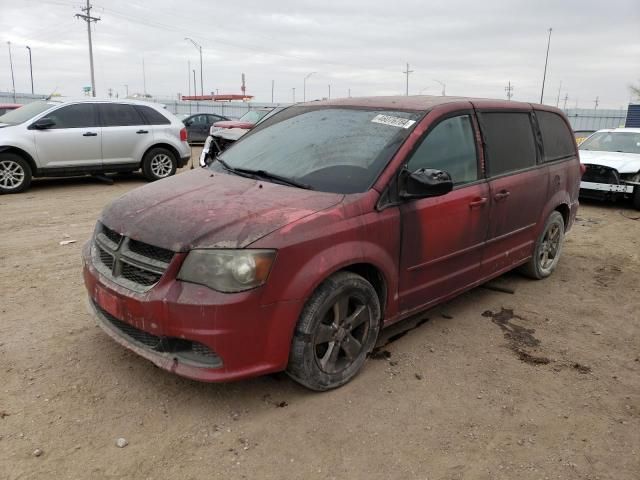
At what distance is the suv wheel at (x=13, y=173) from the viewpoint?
29.9ft

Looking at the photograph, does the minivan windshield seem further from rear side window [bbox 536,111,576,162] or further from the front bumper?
rear side window [bbox 536,111,576,162]

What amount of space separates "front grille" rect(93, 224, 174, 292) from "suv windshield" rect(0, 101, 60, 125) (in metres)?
7.65

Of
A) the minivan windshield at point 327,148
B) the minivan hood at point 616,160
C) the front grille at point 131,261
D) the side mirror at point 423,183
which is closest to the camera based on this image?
the front grille at point 131,261

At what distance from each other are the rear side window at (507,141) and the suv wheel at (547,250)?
32.9 inches

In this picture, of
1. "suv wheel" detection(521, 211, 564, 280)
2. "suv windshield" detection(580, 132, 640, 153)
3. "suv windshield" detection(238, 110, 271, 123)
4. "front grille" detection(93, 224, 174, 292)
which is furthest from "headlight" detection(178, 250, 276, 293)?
"suv windshield" detection(238, 110, 271, 123)

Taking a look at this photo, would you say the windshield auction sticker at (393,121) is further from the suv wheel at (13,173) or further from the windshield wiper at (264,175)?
the suv wheel at (13,173)

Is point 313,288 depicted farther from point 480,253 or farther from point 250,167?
point 480,253

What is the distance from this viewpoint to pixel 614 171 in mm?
9648

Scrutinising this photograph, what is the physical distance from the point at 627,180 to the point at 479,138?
7.01 metres

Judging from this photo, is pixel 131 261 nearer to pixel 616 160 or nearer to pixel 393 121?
pixel 393 121

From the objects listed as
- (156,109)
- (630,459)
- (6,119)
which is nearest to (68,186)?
(6,119)

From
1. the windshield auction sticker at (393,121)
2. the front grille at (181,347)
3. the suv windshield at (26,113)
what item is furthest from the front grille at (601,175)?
the suv windshield at (26,113)

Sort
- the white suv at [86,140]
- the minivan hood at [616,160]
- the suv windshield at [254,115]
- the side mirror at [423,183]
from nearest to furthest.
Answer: the side mirror at [423,183] < the white suv at [86,140] < the minivan hood at [616,160] < the suv windshield at [254,115]

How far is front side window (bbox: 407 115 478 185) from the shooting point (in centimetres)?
363
